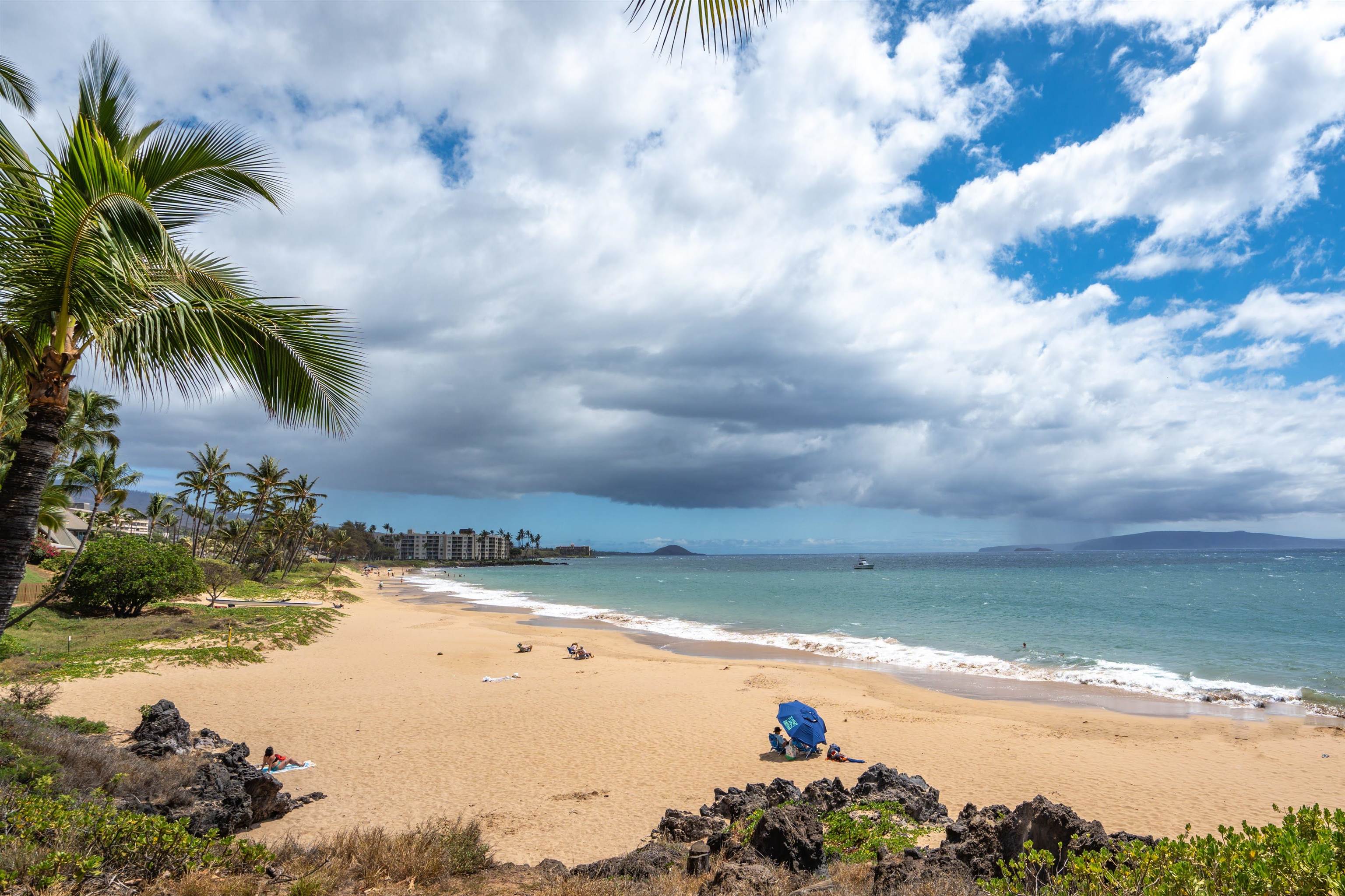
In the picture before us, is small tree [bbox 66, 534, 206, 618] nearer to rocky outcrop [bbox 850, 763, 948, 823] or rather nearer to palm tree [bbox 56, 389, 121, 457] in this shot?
palm tree [bbox 56, 389, 121, 457]

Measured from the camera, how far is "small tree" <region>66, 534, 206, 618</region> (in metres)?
21.0

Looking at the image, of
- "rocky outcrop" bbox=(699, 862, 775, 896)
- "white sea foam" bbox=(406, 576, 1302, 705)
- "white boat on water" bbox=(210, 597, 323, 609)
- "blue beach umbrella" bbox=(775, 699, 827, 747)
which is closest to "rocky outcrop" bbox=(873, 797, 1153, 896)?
"rocky outcrop" bbox=(699, 862, 775, 896)

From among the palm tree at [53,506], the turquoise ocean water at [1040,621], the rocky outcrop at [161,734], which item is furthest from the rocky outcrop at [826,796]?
the palm tree at [53,506]

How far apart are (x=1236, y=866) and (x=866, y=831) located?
3.97 m

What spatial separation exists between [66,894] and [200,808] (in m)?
3.45

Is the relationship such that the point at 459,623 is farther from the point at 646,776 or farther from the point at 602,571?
the point at 602,571

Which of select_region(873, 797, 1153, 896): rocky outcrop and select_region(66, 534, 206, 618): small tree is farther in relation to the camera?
select_region(66, 534, 206, 618): small tree

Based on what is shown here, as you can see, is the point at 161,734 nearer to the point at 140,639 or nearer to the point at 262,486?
the point at 140,639

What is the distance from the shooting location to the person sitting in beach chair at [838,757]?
10945 mm

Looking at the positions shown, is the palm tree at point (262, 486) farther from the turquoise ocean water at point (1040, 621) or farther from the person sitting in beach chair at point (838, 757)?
the person sitting in beach chair at point (838, 757)

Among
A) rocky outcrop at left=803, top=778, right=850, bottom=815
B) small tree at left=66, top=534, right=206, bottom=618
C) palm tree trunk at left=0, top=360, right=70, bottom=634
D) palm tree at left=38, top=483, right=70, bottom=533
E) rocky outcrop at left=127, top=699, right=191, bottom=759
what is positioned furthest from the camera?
small tree at left=66, top=534, right=206, bottom=618

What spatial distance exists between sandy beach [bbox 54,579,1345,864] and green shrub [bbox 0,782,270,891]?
335 centimetres

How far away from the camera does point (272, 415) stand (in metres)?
5.26

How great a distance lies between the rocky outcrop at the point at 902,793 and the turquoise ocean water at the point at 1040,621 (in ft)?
48.0
